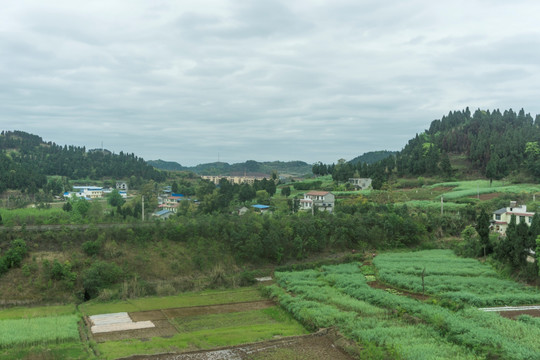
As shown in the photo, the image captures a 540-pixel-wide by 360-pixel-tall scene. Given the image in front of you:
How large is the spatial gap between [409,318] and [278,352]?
5.41 meters

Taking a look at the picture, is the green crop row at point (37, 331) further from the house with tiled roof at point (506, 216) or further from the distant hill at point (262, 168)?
the distant hill at point (262, 168)

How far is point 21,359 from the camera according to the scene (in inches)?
545

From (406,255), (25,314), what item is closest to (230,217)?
(406,255)

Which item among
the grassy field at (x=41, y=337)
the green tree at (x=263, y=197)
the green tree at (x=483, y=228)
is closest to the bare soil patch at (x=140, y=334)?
the grassy field at (x=41, y=337)

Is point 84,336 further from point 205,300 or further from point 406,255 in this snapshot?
point 406,255

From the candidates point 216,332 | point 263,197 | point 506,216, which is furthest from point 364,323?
point 263,197

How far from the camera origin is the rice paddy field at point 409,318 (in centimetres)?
1312

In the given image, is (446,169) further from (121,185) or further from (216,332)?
(121,185)

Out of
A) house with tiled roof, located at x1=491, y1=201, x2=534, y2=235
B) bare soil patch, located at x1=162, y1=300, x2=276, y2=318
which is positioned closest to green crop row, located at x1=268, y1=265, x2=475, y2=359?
bare soil patch, located at x1=162, y1=300, x2=276, y2=318

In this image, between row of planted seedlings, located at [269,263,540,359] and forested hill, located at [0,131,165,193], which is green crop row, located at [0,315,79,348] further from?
forested hill, located at [0,131,165,193]

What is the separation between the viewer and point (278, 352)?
1508 cm

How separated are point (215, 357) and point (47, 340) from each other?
6435 millimetres

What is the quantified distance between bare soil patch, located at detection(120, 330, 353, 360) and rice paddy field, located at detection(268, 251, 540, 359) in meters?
0.90

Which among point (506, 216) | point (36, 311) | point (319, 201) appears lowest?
point (36, 311)
